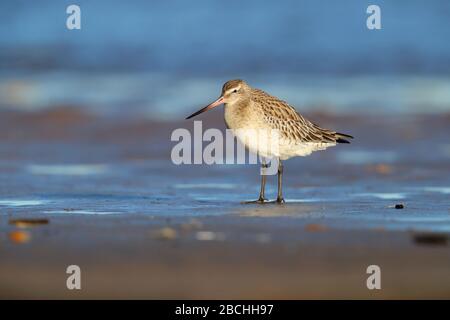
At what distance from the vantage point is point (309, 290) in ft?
20.9

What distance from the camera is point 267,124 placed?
1011 centimetres

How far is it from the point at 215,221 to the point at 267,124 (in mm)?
2052

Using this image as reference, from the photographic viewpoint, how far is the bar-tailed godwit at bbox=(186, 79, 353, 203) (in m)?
10.0

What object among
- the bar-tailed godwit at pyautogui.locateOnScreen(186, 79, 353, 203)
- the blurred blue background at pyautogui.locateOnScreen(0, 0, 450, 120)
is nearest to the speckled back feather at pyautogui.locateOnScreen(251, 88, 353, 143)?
A: the bar-tailed godwit at pyautogui.locateOnScreen(186, 79, 353, 203)

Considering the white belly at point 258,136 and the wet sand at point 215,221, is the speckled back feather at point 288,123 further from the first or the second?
the wet sand at point 215,221

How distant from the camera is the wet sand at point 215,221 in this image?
21.5 ft

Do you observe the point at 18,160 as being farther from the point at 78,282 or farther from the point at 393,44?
the point at 393,44

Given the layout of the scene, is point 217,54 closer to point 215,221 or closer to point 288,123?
point 288,123

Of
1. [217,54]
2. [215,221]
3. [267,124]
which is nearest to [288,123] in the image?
[267,124]

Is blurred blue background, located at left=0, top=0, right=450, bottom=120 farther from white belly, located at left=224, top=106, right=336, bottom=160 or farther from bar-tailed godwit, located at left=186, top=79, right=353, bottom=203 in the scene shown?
white belly, located at left=224, top=106, right=336, bottom=160

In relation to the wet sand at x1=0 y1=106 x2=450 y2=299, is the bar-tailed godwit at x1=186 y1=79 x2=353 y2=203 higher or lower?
higher

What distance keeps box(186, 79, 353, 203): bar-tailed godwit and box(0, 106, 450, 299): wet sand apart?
1.66 ft
